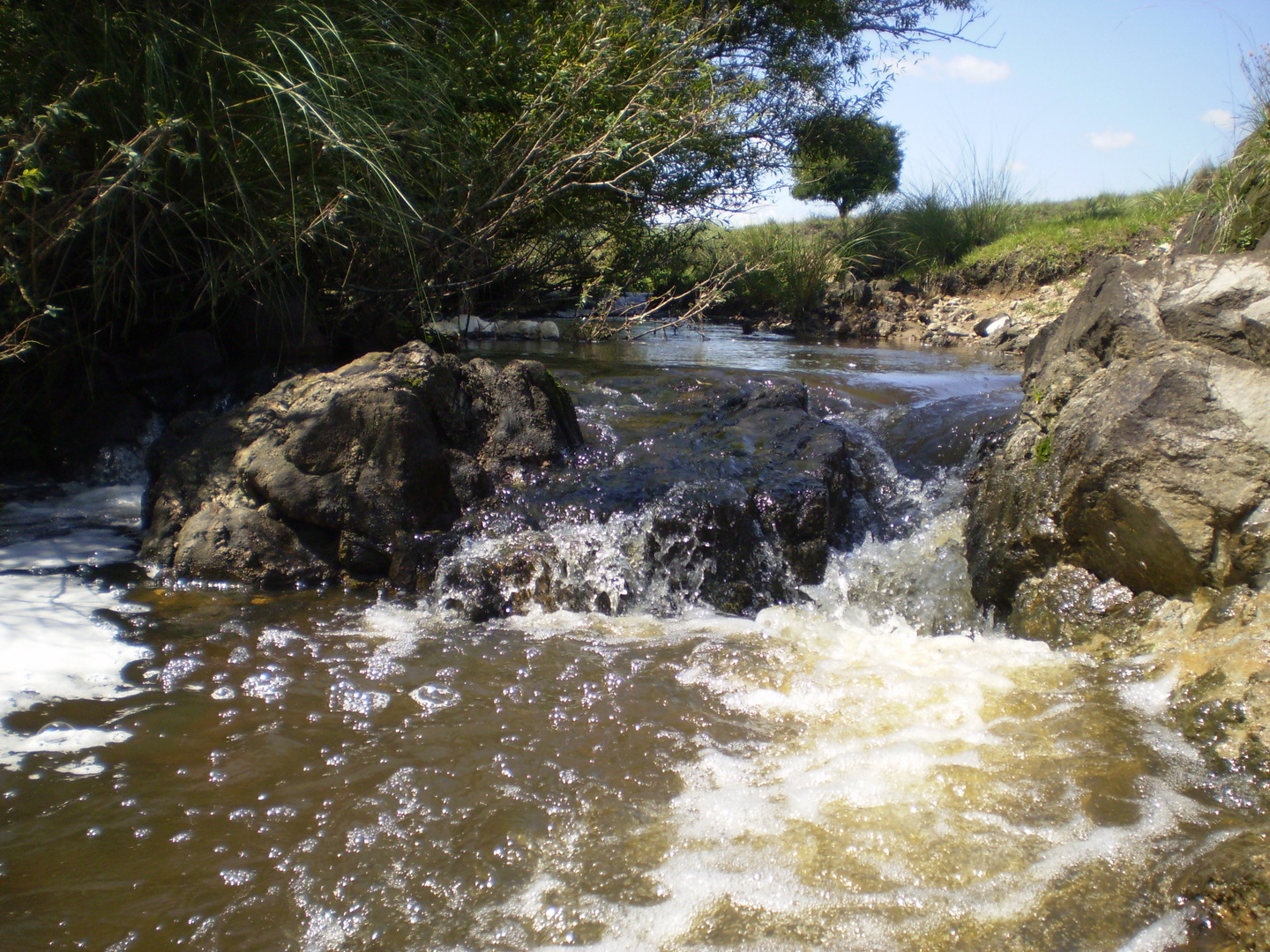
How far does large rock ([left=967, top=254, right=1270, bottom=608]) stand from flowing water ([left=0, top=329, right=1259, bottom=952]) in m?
0.45

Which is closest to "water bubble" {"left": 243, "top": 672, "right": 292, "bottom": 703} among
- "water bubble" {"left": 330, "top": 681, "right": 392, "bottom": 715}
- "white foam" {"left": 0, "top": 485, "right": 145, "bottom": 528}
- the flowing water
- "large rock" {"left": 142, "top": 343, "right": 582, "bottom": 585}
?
the flowing water

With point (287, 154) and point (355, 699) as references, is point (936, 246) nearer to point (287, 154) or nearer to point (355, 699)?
point (287, 154)

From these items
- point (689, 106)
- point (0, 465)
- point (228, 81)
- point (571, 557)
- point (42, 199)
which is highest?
point (689, 106)

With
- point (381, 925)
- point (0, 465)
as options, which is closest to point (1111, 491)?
point (381, 925)

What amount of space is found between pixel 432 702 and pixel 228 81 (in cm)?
312

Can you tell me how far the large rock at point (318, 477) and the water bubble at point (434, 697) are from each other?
1206 mm

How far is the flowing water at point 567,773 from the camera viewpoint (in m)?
1.72

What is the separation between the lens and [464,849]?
1.92m

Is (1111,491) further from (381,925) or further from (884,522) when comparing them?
(381,925)

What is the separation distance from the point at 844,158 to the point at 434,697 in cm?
1333

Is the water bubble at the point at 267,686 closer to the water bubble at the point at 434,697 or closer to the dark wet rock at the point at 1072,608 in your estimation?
the water bubble at the point at 434,697

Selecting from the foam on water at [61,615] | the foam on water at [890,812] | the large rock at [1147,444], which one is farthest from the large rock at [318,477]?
the large rock at [1147,444]

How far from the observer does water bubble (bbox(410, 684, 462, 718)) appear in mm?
2574

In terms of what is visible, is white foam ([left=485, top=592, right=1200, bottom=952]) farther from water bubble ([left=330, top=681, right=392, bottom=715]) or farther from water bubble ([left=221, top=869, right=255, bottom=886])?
water bubble ([left=330, top=681, right=392, bottom=715])
